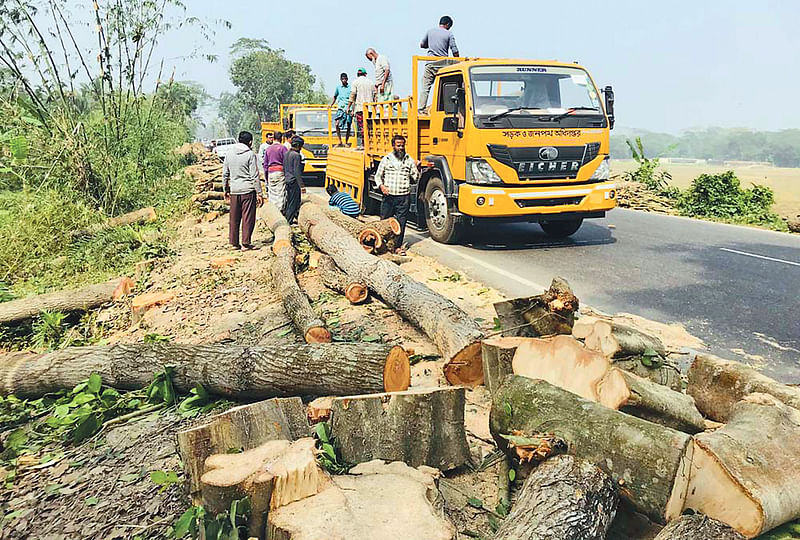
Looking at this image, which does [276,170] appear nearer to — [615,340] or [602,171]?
[602,171]

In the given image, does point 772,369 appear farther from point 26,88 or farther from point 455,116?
point 26,88

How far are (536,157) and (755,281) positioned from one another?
319cm

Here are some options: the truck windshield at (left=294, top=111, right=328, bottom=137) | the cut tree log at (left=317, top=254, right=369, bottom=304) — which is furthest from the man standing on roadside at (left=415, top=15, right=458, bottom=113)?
the truck windshield at (left=294, top=111, right=328, bottom=137)

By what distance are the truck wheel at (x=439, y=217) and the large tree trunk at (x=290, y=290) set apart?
90.8 inches

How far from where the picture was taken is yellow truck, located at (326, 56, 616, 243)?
8.64 metres

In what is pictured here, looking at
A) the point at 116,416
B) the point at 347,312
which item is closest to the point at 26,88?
the point at 347,312

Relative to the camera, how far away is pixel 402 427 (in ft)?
10.5

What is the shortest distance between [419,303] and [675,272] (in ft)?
13.5

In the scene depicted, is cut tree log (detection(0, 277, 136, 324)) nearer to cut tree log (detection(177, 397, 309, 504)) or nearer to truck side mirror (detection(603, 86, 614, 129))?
cut tree log (detection(177, 397, 309, 504))

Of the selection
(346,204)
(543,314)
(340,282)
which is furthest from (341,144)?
(543,314)

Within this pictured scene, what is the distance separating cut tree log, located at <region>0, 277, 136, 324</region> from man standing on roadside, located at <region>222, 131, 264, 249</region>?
6.14ft

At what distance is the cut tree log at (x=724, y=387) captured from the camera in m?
3.44

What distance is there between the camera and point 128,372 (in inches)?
174

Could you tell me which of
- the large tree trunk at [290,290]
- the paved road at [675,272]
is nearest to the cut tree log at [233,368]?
the large tree trunk at [290,290]
